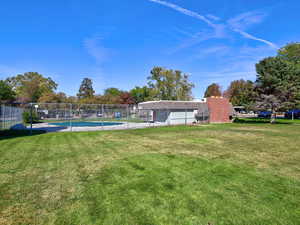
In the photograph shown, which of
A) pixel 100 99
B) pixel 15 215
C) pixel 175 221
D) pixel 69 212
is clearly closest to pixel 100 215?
pixel 69 212

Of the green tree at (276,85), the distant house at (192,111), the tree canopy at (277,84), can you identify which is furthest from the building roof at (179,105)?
the tree canopy at (277,84)

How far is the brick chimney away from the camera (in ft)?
82.1

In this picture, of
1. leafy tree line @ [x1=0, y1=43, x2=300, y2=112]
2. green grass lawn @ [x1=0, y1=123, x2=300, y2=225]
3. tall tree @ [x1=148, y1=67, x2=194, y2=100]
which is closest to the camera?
green grass lawn @ [x1=0, y1=123, x2=300, y2=225]

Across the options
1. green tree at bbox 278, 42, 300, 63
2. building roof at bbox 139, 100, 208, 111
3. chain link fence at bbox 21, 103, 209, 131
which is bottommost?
chain link fence at bbox 21, 103, 209, 131

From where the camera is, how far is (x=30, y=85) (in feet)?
160

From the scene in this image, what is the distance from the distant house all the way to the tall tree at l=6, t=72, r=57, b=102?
39549mm

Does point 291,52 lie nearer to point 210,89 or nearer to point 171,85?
point 171,85

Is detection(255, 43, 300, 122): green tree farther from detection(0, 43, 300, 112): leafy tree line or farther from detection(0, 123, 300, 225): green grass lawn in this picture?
detection(0, 123, 300, 225): green grass lawn

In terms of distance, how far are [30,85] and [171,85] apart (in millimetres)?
40688

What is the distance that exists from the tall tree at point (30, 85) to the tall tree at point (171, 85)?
32517mm

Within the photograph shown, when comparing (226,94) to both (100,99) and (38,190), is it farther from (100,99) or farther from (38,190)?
(38,190)

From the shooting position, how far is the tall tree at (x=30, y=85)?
157 ft

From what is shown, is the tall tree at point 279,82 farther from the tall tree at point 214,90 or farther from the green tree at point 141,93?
the tall tree at point 214,90

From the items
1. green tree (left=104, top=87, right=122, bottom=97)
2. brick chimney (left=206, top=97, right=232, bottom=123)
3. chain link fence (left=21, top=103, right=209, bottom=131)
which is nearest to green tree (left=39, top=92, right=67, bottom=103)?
chain link fence (left=21, top=103, right=209, bottom=131)
